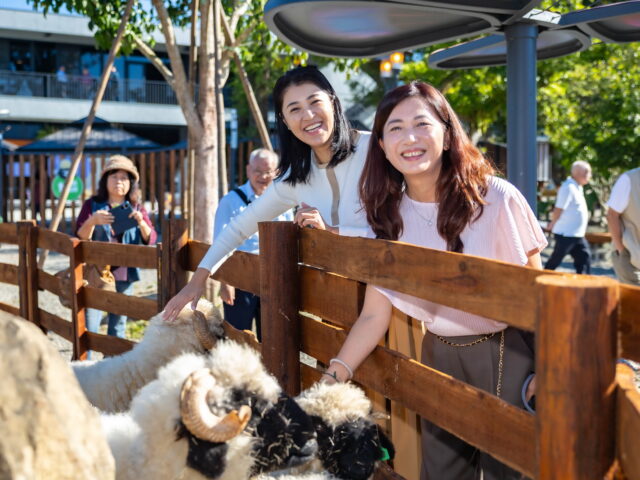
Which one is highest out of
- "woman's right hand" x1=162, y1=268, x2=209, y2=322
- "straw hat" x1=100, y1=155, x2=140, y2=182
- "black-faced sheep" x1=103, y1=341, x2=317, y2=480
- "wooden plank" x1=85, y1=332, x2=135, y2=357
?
"straw hat" x1=100, y1=155, x2=140, y2=182

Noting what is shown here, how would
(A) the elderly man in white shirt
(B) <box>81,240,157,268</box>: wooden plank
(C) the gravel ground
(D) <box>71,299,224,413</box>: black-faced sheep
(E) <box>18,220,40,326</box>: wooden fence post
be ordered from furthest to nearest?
(A) the elderly man in white shirt
(C) the gravel ground
(E) <box>18,220,40,326</box>: wooden fence post
(B) <box>81,240,157,268</box>: wooden plank
(D) <box>71,299,224,413</box>: black-faced sheep

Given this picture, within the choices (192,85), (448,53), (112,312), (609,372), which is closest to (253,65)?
(192,85)

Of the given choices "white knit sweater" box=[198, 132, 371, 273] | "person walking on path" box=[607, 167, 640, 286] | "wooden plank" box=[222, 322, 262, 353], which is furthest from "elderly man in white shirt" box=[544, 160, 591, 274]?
"white knit sweater" box=[198, 132, 371, 273]

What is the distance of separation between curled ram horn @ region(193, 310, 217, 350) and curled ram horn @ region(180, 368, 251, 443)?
1.89 m

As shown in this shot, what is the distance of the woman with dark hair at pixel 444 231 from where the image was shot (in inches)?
91.7

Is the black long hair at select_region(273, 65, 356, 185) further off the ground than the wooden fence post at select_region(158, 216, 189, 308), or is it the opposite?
the black long hair at select_region(273, 65, 356, 185)

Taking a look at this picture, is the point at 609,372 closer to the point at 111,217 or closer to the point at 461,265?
the point at 461,265

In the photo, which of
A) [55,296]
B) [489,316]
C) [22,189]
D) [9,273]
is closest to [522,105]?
[489,316]

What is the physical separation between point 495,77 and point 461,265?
586 inches

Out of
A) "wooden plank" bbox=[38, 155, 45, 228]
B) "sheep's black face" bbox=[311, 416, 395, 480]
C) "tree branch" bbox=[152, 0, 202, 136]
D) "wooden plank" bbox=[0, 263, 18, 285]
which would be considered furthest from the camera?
"wooden plank" bbox=[38, 155, 45, 228]

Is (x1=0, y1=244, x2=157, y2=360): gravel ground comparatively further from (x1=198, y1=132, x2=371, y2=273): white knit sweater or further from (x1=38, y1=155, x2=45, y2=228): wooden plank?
(x1=198, y1=132, x2=371, y2=273): white knit sweater

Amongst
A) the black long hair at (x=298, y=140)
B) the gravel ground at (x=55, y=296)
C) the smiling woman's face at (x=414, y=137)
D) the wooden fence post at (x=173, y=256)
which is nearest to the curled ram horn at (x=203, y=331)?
the wooden fence post at (x=173, y=256)

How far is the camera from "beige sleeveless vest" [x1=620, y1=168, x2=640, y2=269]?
17.8ft

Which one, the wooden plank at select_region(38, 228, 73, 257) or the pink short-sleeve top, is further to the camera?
the wooden plank at select_region(38, 228, 73, 257)
